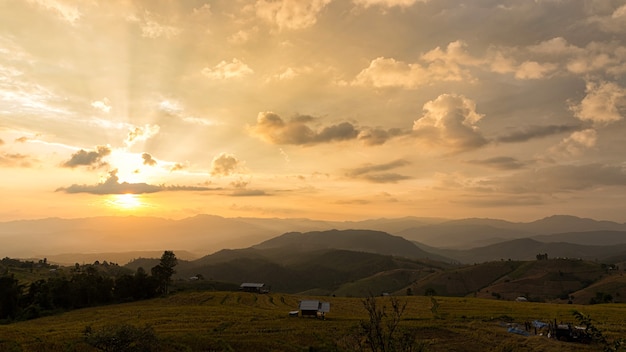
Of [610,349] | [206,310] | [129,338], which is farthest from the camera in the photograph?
[206,310]

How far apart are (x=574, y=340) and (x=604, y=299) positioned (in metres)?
121

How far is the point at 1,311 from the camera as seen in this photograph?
363 ft

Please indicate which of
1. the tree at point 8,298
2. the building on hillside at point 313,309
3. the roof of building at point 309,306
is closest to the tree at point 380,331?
the building on hillside at point 313,309

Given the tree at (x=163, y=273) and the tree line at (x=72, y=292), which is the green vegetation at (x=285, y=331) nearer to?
the tree line at (x=72, y=292)

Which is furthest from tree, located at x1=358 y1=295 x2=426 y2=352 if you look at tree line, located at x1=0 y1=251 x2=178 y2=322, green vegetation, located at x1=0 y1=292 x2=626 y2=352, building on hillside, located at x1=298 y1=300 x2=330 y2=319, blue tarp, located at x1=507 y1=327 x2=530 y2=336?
tree line, located at x1=0 y1=251 x2=178 y2=322

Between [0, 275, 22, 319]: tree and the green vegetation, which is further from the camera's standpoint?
[0, 275, 22, 319]: tree

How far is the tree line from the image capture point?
111 meters

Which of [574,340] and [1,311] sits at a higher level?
[574,340]

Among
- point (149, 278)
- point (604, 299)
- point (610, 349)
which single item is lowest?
point (604, 299)

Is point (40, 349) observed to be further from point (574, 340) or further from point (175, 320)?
point (574, 340)

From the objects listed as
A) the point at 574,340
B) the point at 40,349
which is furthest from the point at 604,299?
the point at 40,349

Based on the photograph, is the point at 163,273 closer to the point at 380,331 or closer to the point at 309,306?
the point at 309,306

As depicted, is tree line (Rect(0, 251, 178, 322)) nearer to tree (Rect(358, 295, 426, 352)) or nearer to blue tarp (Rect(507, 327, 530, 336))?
blue tarp (Rect(507, 327, 530, 336))

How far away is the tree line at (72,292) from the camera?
366ft
